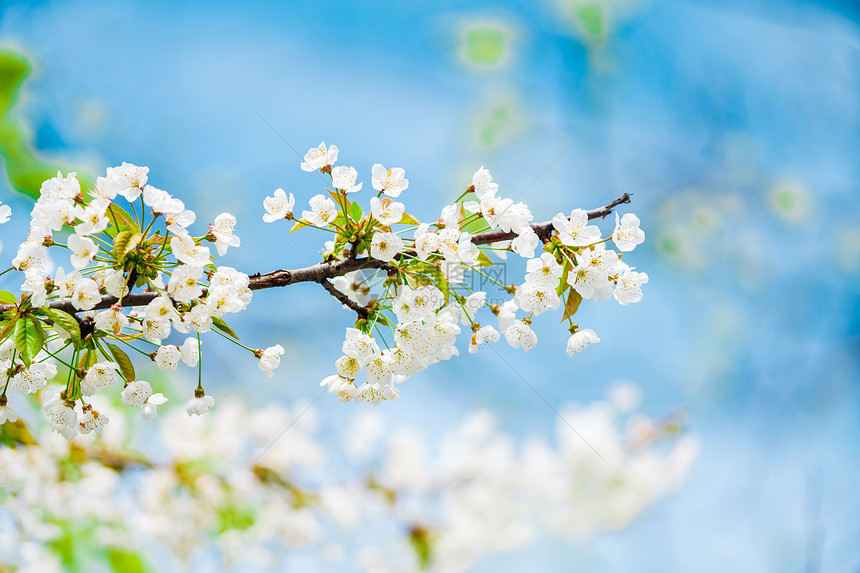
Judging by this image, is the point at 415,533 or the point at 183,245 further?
the point at 415,533

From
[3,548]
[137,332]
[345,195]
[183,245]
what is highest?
[345,195]

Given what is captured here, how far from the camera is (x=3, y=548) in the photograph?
2.86 m

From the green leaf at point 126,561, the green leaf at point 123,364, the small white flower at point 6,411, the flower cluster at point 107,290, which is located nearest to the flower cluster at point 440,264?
the flower cluster at point 107,290

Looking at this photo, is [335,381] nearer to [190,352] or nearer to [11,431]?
[190,352]

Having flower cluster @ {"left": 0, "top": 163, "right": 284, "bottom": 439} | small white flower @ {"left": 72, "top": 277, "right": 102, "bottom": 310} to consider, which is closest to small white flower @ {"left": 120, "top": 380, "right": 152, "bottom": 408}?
flower cluster @ {"left": 0, "top": 163, "right": 284, "bottom": 439}

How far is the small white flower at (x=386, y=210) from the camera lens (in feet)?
3.93

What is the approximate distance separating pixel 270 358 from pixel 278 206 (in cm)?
37

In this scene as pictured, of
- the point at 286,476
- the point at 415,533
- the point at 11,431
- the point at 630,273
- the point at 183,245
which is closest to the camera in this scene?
the point at 183,245

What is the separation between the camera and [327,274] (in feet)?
4.05

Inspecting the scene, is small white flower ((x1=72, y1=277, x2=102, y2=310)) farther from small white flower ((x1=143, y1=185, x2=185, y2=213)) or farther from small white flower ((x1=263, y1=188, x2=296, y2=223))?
small white flower ((x1=263, y1=188, x2=296, y2=223))

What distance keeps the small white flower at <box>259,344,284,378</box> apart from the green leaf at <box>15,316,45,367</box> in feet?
1.47

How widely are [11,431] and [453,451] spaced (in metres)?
3.42

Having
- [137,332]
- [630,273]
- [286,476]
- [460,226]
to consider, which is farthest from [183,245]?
[286,476]

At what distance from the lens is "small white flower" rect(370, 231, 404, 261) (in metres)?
1.18
